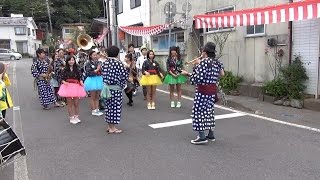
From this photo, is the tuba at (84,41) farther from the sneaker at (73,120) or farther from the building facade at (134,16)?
the building facade at (134,16)

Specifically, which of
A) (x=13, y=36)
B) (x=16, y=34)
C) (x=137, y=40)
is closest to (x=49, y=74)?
(x=137, y=40)

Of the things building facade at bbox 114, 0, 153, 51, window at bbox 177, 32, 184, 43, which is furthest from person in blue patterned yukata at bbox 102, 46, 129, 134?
building facade at bbox 114, 0, 153, 51

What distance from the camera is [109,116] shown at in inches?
300

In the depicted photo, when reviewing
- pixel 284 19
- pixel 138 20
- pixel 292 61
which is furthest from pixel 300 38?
pixel 138 20

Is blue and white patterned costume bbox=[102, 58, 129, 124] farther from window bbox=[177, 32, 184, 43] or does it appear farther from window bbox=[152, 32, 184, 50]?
window bbox=[152, 32, 184, 50]

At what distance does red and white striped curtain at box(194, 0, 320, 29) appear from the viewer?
8.48 meters

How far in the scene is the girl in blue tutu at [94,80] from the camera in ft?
31.6

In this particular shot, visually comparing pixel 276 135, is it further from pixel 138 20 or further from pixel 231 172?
pixel 138 20

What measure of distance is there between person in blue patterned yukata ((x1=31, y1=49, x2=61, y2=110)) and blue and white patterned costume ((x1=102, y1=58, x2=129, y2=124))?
421cm

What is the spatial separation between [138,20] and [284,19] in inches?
668

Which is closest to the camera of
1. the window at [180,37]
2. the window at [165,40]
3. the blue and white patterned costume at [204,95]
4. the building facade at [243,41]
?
the blue and white patterned costume at [204,95]

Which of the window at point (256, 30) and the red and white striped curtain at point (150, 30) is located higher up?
the red and white striped curtain at point (150, 30)

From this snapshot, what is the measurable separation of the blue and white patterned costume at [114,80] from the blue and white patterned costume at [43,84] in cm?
424

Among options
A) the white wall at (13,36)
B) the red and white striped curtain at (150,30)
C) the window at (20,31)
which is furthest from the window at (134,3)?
the white wall at (13,36)
